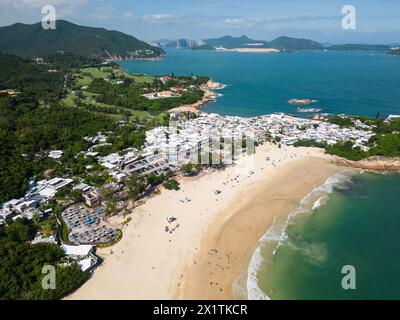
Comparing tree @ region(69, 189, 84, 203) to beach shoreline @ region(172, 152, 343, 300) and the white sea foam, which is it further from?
the white sea foam

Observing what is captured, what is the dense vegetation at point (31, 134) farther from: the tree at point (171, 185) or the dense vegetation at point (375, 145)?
the dense vegetation at point (375, 145)

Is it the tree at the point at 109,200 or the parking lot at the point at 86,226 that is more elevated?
the tree at the point at 109,200

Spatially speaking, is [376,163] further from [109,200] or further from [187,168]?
[109,200]

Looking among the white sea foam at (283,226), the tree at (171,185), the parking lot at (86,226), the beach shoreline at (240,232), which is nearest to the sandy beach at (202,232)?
the beach shoreline at (240,232)

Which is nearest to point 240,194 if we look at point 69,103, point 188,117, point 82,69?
point 188,117

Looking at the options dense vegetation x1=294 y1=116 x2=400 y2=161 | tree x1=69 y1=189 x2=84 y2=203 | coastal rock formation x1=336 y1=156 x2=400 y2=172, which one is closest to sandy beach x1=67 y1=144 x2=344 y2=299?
coastal rock formation x1=336 y1=156 x2=400 y2=172

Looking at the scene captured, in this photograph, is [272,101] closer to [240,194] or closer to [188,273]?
[240,194]
